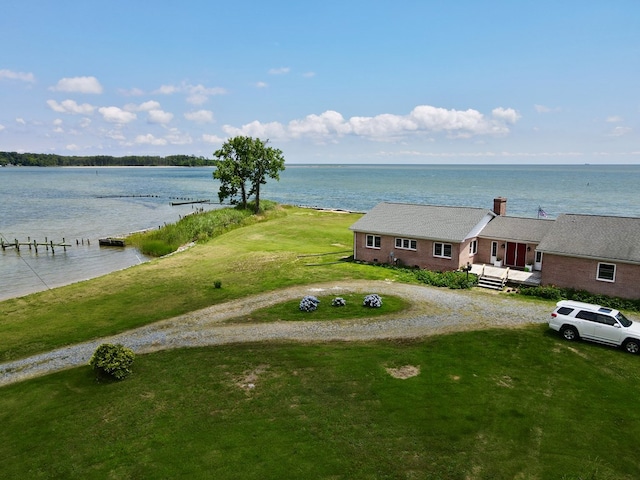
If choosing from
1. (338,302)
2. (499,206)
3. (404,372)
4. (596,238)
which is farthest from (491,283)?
(404,372)

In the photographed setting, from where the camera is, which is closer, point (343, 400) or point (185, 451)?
point (185, 451)

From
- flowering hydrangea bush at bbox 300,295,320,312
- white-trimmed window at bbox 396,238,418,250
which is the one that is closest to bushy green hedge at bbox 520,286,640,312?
white-trimmed window at bbox 396,238,418,250

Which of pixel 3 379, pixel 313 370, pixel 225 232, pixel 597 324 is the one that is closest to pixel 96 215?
pixel 225 232

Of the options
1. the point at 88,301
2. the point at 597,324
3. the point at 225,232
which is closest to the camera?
the point at 597,324

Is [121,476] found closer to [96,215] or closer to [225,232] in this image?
[225,232]

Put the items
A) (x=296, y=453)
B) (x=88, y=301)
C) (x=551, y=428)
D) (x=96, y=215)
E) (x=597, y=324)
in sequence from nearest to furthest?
(x=296, y=453) < (x=551, y=428) < (x=597, y=324) < (x=88, y=301) < (x=96, y=215)

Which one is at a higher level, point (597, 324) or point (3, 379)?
point (597, 324)

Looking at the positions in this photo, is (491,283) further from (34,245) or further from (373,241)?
(34,245)
